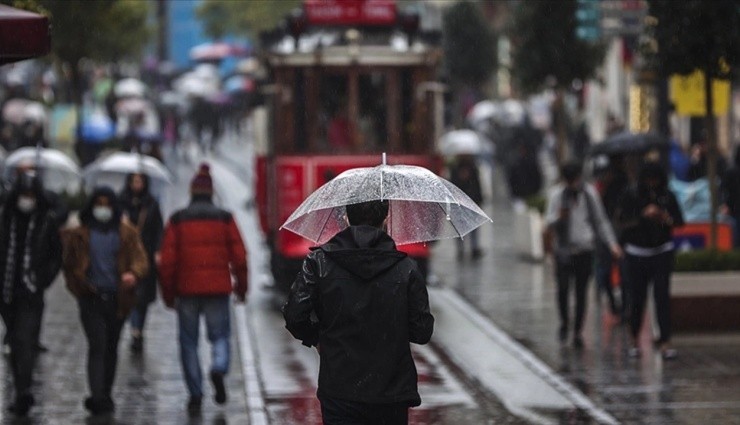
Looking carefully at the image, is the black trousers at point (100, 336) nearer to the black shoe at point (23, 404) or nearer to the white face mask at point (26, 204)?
the black shoe at point (23, 404)

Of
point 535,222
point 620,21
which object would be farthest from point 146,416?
point 535,222

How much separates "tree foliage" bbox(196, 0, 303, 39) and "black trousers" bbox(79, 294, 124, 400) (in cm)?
2589

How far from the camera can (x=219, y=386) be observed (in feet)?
42.0

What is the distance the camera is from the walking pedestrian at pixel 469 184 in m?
24.6

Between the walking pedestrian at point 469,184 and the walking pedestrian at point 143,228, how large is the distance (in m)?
8.78

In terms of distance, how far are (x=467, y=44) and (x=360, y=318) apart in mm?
39627

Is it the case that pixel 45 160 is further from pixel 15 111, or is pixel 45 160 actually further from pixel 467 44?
pixel 467 44

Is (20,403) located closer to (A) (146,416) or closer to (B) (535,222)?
(A) (146,416)

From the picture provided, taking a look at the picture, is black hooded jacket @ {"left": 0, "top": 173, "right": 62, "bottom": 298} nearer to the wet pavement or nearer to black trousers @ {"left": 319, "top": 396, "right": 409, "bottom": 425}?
the wet pavement

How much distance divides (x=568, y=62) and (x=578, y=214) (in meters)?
9.80

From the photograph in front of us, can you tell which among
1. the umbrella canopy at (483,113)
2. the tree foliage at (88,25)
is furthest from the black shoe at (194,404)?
the umbrella canopy at (483,113)

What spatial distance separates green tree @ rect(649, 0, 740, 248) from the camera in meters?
16.5

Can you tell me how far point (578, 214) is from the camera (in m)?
15.8

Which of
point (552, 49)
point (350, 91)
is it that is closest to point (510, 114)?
point (552, 49)
